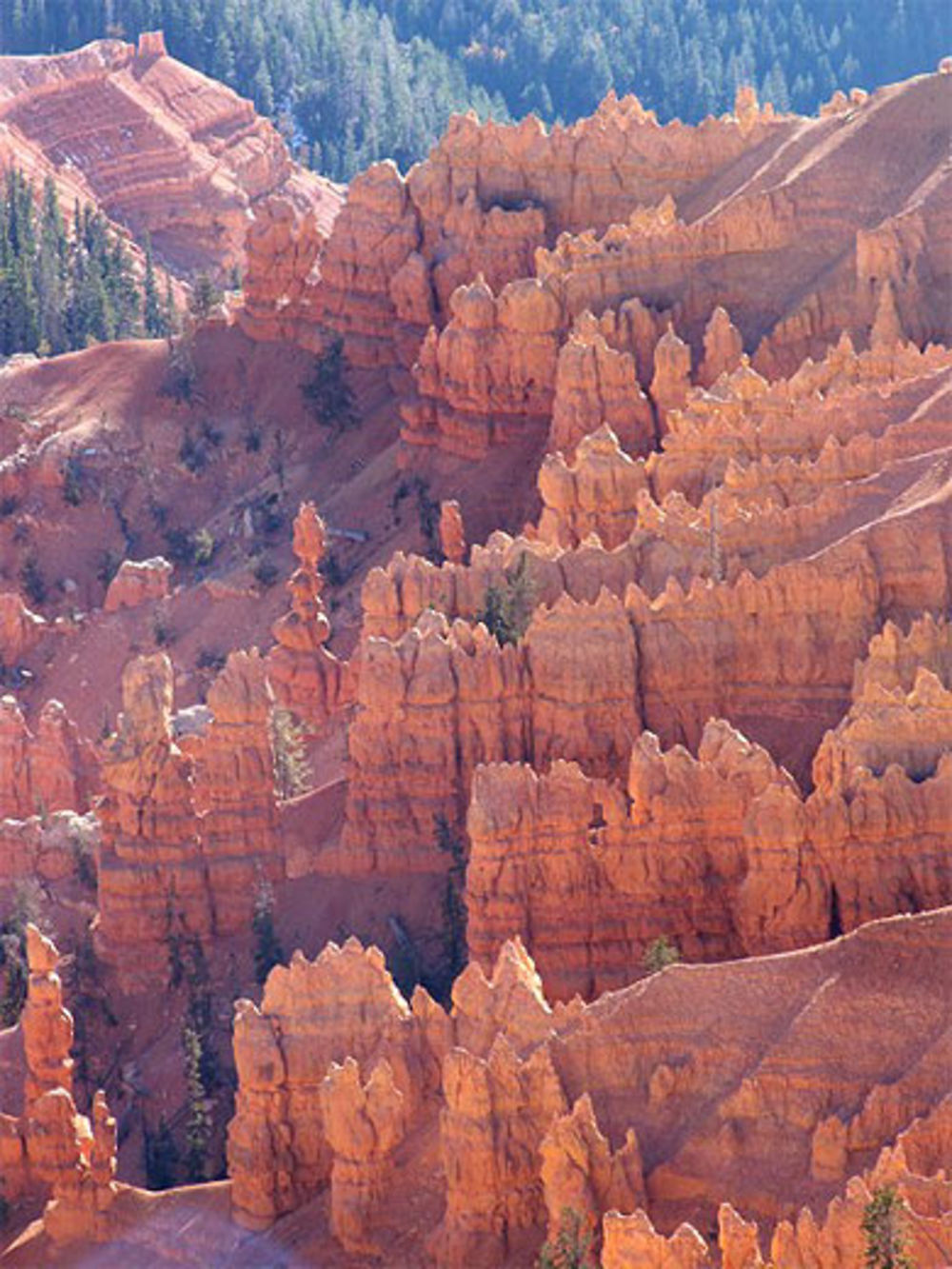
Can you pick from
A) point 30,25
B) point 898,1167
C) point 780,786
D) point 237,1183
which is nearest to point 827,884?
point 780,786

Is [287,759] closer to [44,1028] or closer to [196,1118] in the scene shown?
[196,1118]

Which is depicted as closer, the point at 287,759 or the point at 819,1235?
the point at 819,1235

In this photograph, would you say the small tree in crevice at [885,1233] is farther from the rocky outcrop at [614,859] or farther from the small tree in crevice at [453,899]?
the small tree in crevice at [453,899]

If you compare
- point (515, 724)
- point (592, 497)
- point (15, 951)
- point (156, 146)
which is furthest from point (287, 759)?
point (156, 146)

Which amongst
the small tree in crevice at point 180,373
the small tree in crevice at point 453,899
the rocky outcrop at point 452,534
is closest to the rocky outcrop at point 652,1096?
the small tree in crevice at point 453,899

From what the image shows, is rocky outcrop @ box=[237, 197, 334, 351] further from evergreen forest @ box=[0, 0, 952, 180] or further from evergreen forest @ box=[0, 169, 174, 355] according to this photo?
evergreen forest @ box=[0, 0, 952, 180]

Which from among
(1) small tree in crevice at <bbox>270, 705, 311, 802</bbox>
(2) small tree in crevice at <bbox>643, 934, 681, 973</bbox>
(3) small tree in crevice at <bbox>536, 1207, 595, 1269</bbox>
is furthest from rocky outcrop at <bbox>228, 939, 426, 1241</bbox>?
(1) small tree in crevice at <bbox>270, 705, 311, 802</bbox>

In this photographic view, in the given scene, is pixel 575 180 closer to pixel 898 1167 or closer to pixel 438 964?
pixel 438 964
